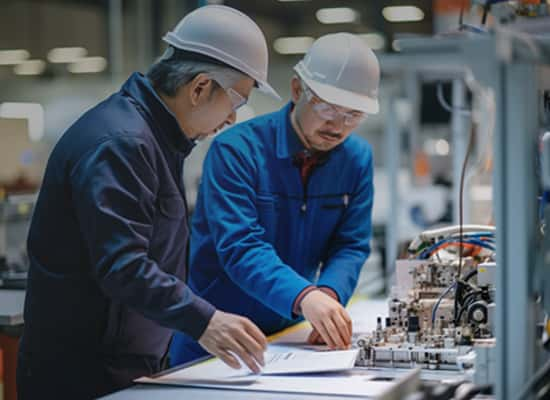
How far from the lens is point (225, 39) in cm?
190

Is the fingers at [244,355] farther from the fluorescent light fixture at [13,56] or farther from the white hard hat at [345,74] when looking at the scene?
the fluorescent light fixture at [13,56]

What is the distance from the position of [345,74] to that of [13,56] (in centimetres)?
439

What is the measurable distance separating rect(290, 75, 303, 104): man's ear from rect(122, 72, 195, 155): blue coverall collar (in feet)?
1.73

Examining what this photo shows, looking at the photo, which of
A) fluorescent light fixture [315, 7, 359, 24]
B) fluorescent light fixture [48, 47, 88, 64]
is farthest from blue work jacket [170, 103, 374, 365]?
fluorescent light fixture [315, 7, 359, 24]

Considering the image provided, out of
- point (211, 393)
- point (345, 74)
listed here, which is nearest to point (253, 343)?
point (211, 393)

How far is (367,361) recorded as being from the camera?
1882 mm

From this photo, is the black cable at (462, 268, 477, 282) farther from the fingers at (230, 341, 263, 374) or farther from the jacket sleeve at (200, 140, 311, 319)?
the fingers at (230, 341, 263, 374)

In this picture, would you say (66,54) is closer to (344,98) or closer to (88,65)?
(88,65)

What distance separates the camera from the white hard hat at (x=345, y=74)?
2.21 metres

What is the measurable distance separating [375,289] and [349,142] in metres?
4.85

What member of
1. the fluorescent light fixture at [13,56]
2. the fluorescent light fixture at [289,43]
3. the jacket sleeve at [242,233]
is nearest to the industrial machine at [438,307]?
the jacket sleeve at [242,233]

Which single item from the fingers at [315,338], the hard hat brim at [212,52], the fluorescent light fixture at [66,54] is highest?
the hard hat brim at [212,52]

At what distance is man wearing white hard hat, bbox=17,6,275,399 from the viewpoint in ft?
5.51

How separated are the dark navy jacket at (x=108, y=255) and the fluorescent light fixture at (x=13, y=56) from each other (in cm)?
428
